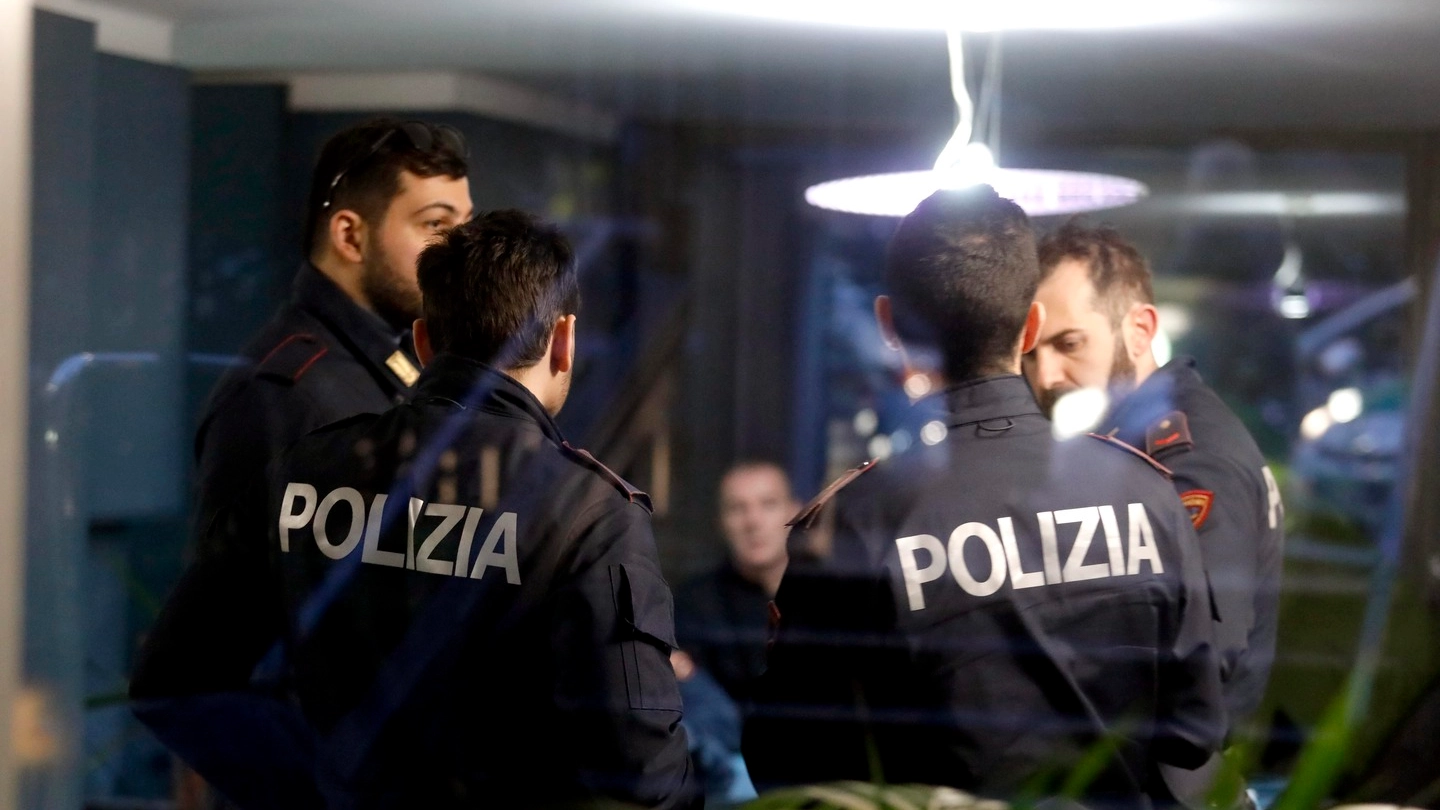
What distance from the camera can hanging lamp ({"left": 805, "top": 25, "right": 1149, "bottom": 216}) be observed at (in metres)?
1.33

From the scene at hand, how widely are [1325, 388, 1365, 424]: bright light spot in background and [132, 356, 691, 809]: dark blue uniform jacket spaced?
130 cm

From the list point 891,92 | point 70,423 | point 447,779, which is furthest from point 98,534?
point 891,92

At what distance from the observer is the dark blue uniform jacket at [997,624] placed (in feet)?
3.75

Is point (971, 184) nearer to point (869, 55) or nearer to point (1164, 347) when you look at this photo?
point (869, 55)

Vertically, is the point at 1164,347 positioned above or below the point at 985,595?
above

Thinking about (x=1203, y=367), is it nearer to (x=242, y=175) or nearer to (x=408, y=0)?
(x=408, y=0)

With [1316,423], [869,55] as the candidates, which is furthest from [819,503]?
[869,55]

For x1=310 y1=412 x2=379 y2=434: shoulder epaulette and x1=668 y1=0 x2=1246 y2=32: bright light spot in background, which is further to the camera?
x1=668 y1=0 x2=1246 y2=32: bright light spot in background

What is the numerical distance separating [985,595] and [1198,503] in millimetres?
413

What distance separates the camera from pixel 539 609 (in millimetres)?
1128

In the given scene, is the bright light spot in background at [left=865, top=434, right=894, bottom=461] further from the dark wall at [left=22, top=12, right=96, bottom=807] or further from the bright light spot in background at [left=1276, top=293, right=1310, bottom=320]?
the dark wall at [left=22, top=12, right=96, bottom=807]

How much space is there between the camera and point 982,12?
1.84m

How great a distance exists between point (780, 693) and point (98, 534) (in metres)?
1.04

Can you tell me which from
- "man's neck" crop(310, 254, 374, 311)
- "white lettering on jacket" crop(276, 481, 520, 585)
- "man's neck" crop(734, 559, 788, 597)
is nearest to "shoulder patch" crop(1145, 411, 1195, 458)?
"white lettering on jacket" crop(276, 481, 520, 585)
